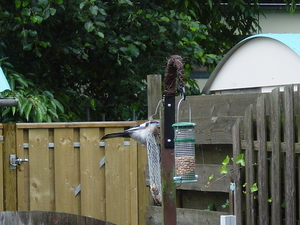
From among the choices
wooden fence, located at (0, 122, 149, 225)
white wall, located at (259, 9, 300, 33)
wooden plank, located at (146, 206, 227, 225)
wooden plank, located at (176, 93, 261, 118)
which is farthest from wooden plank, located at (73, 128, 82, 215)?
white wall, located at (259, 9, 300, 33)

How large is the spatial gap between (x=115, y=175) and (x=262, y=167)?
6.60 ft

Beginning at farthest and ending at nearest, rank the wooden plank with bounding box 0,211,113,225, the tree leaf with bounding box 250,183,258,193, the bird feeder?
the tree leaf with bounding box 250,183,258,193 → the wooden plank with bounding box 0,211,113,225 → the bird feeder

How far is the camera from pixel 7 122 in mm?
5848

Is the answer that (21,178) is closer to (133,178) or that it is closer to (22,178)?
(22,178)

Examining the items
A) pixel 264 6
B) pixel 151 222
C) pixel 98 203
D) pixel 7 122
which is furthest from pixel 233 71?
pixel 264 6

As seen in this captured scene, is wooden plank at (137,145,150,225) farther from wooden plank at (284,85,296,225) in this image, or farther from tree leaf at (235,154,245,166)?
wooden plank at (284,85,296,225)

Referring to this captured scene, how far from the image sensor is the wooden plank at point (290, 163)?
3.43 meters

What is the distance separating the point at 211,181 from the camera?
Result: 4.30 metres

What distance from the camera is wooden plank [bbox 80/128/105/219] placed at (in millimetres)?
5395

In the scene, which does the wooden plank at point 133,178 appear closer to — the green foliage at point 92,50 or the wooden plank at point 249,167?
the green foliage at point 92,50

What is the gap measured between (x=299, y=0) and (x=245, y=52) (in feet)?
12.2

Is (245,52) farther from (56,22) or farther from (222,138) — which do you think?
(56,22)

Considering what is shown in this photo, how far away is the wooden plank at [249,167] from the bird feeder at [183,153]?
714 millimetres

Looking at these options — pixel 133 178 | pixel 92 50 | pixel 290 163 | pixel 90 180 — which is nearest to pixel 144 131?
pixel 290 163
